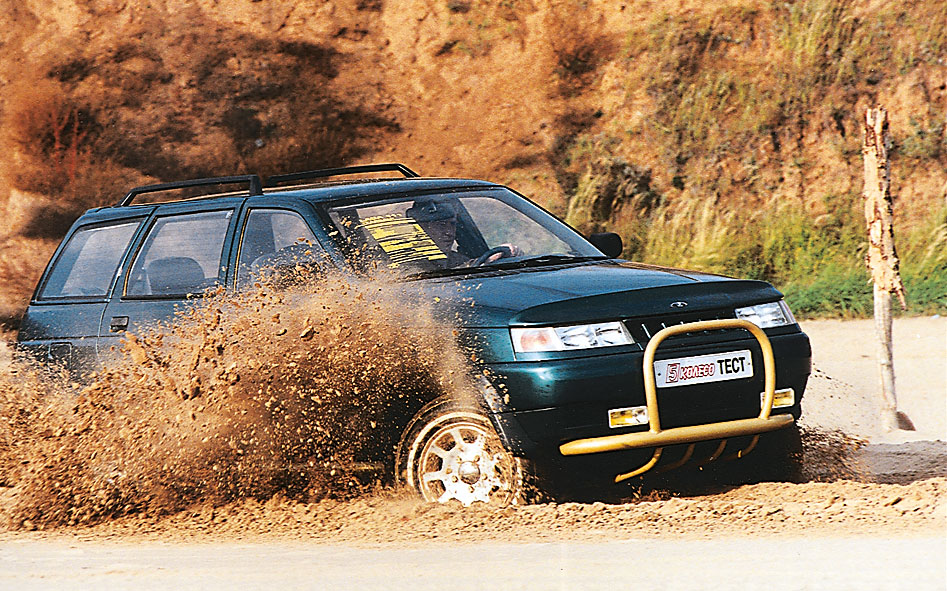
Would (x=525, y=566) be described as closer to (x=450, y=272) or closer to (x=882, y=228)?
(x=450, y=272)

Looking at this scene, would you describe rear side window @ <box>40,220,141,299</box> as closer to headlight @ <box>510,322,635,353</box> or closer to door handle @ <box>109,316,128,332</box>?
door handle @ <box>109,316,128,332</box>

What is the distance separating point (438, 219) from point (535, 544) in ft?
7.27

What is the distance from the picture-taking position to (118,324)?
6926 millimetres

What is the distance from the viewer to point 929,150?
16.4 metres

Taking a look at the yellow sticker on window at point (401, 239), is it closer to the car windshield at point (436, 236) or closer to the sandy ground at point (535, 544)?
the car windshield at point (436, 236)

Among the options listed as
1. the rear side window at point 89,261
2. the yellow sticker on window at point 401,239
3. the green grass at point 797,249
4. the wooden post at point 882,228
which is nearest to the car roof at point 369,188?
the yellow sticker on window at point 401,239

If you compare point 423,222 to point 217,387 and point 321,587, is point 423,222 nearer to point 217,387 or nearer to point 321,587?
point 217,387

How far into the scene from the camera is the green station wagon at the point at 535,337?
18.1 feet

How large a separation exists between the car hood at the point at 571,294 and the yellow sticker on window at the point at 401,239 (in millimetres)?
254

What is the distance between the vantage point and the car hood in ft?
18.3

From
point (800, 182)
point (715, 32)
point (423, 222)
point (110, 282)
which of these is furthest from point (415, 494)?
point (715, 32)

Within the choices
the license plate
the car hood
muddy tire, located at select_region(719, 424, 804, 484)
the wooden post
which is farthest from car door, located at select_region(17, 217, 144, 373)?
the wooden post

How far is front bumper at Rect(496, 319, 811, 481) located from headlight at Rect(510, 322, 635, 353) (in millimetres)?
111

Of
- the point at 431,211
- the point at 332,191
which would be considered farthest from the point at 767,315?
the point at 332,191
